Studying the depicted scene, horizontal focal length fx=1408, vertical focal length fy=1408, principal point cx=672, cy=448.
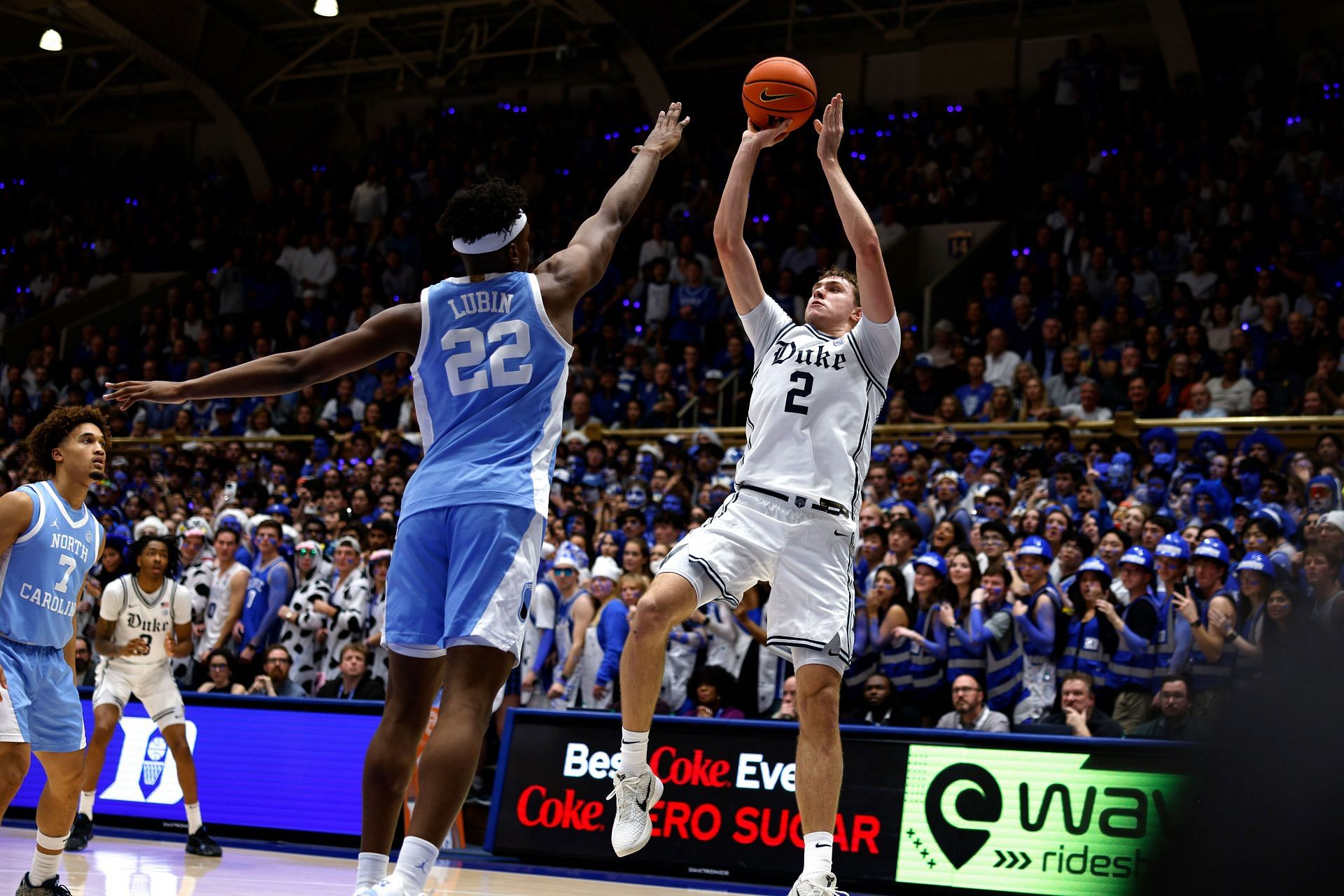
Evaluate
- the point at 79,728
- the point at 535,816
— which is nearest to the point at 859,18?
the point at 535,816

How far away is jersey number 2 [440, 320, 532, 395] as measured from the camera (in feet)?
15.3

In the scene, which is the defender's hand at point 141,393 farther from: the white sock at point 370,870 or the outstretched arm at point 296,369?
the white sock at point 370,870

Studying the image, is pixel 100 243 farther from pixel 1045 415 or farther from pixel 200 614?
pixel 1045 415

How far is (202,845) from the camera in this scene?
33.4ft

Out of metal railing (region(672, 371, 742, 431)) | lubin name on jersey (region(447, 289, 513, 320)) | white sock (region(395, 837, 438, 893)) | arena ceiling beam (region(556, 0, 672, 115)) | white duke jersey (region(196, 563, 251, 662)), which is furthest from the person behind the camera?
arena ceiling beam (region(556, 0, 672, 115))

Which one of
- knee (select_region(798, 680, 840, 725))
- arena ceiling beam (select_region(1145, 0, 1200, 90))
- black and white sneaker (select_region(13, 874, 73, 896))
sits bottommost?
black and white sneaker (select_region(13, 874, 73, 896))

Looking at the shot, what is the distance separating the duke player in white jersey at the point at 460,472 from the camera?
4367mm

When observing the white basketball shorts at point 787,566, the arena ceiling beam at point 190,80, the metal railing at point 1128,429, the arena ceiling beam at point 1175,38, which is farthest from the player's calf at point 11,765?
the arena ceiling beam at point 190,80

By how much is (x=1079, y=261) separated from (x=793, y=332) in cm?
1185

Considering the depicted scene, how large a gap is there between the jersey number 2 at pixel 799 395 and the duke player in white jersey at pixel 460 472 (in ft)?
4.88

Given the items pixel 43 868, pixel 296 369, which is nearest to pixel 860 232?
pixel 296 369

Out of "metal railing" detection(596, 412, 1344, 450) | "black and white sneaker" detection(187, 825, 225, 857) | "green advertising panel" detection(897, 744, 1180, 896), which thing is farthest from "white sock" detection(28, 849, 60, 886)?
"metal railing" detection(596, 412, 1344, 450)

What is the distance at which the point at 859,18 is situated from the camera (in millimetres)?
23594

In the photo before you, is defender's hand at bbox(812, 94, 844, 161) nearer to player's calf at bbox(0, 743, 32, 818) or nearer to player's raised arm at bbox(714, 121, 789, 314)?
player's raised arm at bbox(714, 121, 789, 314)
